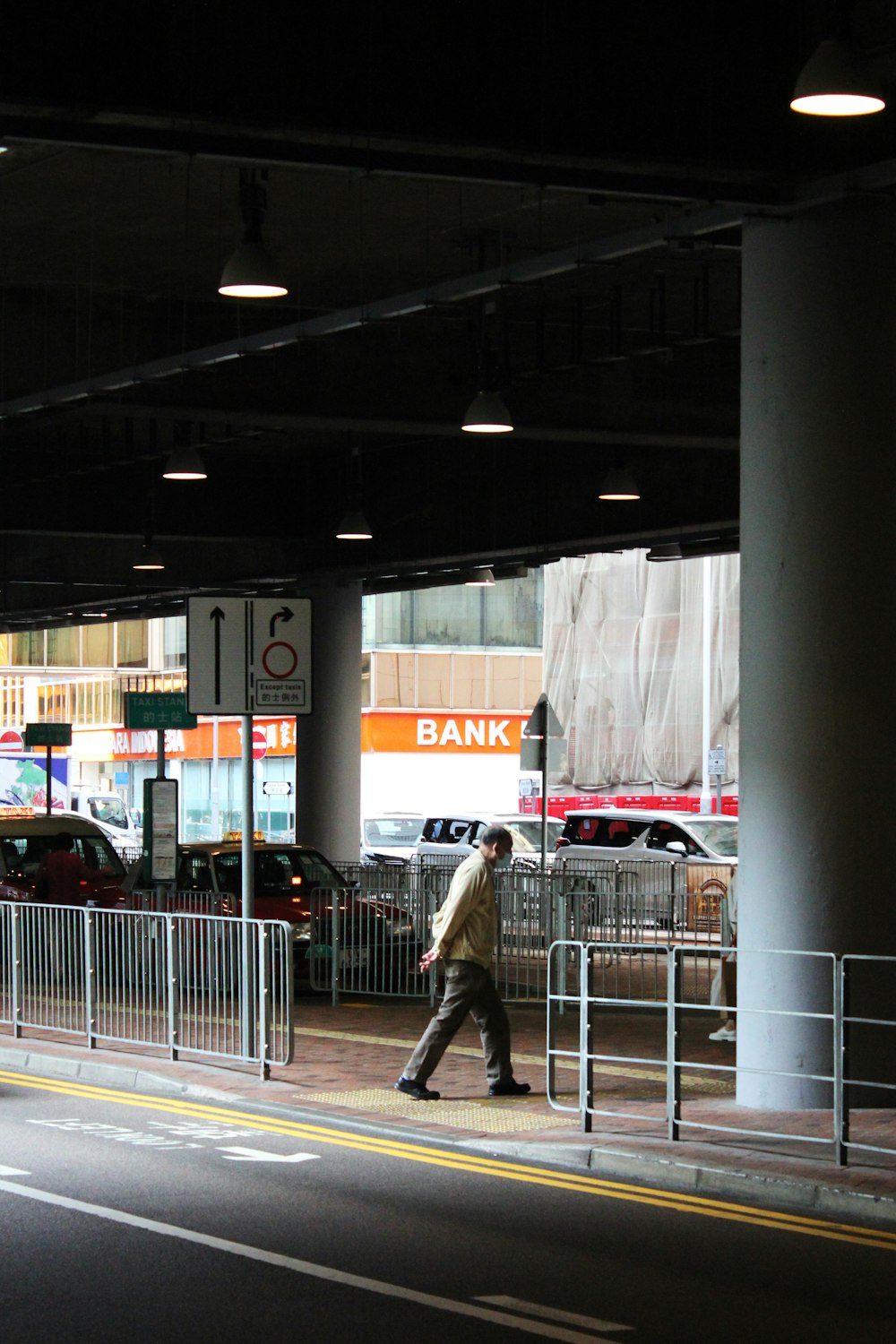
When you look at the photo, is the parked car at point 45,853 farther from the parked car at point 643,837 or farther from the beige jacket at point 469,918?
the parked car at point 643,837

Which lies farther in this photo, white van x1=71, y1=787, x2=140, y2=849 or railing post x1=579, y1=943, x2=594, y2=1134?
white van x1=71, y1=787, x2=140, y2=849

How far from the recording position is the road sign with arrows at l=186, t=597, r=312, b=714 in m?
15.7

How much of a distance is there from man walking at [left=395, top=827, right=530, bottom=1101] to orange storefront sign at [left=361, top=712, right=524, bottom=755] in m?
57.1

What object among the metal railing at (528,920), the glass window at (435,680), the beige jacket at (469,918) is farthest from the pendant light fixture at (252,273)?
the glass window at (435,680)

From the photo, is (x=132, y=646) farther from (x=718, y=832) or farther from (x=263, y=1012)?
(x=263, y=1012)

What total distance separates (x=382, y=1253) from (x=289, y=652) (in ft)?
23.9

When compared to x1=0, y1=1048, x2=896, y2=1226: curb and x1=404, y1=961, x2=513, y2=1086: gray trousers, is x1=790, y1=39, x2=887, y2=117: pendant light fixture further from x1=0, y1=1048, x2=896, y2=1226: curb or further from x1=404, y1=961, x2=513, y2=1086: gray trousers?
x1=404, y1=961, x2=513, y2=1086: gray trousers

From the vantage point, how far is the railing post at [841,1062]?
11.0 meters

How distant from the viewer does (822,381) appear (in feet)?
44.7

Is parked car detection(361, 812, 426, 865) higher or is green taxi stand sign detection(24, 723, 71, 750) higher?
green taxi stand sign detection(24, 723, 71, 750)

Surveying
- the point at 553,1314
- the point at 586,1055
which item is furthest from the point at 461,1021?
the point at 553,1314

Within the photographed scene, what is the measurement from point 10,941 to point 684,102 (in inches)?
357

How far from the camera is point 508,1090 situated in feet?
46.0

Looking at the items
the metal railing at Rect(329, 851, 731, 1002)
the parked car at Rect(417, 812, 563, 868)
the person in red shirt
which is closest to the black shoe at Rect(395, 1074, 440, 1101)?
the metal railing at Rect(329, 851, 731, 1002)
